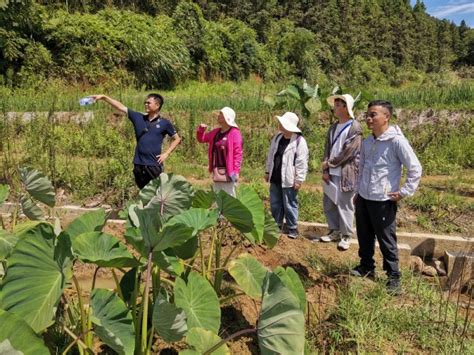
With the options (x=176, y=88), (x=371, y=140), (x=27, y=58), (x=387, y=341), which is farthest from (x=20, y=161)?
(x=176, y=88)

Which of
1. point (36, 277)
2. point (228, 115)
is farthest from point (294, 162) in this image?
point (36, 277)

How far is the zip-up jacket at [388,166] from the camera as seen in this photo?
2896 mm

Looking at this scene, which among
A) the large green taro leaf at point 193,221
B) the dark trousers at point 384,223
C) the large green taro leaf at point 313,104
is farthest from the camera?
the large green taro leaf at point 313,104

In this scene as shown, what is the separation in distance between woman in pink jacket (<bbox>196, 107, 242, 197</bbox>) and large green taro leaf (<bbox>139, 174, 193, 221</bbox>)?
149 cm

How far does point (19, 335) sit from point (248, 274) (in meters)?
1.17

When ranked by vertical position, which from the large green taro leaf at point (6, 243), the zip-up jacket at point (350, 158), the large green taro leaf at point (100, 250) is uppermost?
the zip-up jacket at point (350, 158)

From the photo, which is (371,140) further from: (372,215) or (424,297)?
(424,297)

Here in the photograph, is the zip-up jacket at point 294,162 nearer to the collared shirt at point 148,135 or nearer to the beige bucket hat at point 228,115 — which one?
the beige bucket hat at point 228,115

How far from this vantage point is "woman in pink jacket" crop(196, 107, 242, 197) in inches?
146

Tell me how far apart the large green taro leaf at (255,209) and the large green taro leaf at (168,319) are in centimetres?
79

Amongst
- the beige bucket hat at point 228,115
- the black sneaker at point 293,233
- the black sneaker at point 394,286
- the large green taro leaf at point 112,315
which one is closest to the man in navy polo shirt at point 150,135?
the beige bucket hat at point 228,115

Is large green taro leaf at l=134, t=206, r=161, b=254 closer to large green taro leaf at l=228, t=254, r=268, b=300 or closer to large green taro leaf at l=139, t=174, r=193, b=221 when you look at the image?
large green taro leaf at l=139, t=174, r=193, b=221

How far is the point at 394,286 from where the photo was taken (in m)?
3.02

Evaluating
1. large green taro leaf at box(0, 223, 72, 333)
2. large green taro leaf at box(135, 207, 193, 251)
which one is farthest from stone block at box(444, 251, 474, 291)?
large green taro leaf at box(0, 223, 72, 333)
